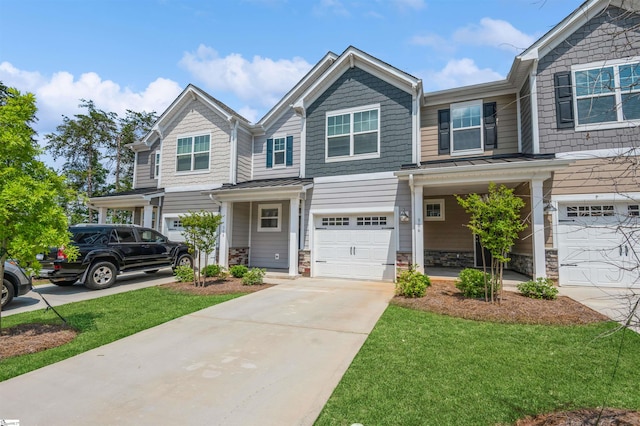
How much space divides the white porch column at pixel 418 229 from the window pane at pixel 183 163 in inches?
380

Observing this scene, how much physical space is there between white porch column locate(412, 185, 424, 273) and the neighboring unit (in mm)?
42

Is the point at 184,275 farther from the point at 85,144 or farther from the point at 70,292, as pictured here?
the point at 85,144

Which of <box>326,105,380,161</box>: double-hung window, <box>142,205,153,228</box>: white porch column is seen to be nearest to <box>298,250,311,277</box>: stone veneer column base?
<box>326,105,380,161</box>: double-hung window

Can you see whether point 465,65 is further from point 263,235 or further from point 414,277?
point 263,235

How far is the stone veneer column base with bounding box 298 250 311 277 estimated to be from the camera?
436 inches

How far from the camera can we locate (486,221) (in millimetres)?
6789

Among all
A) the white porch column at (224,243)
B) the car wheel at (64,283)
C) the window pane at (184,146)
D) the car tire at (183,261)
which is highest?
the window pane at (184,146)

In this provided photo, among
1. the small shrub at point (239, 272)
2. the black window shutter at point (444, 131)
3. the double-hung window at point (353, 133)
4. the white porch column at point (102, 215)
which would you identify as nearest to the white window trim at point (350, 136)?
the double-hung window at point (353, 133)

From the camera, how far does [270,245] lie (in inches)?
531

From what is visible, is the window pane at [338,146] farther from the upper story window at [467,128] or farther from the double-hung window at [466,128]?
the double-hung window at [466,128]

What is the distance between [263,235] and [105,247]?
570 cm

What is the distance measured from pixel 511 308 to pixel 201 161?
482 inches

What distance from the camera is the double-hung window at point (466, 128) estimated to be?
1112 cm

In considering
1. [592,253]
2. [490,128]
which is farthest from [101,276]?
[592,253]
